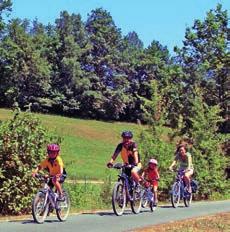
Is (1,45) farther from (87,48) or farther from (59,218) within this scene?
(59,218)

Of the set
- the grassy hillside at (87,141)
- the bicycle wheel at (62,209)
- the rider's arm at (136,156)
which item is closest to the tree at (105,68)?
the grassy hillside at (87,141)

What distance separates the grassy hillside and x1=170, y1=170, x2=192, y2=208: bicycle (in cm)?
2829

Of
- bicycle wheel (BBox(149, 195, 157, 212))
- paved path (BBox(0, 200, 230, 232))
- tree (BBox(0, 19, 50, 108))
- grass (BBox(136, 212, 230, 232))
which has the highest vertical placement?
tree (BBox(0, 19, 50, 108))

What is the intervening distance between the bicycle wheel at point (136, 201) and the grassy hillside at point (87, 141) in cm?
3164

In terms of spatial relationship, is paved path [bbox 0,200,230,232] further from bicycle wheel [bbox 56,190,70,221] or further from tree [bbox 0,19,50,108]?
tree [bbox 0,19,50,108]

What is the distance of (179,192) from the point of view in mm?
19453

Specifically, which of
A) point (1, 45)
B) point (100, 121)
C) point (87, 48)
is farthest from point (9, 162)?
point (87, 48)

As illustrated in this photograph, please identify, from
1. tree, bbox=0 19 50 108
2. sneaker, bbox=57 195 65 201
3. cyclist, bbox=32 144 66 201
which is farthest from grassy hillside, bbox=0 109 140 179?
cyclist, bbox=32 144 66 201

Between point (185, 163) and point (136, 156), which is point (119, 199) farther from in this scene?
point (185, 163)

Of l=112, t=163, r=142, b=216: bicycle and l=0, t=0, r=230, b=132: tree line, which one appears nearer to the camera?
l=112, t=163, r=142, b=216: bicycle

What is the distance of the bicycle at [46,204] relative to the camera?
42.5 feet

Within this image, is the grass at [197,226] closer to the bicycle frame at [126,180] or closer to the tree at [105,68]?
the bicycle frame at [126,180]

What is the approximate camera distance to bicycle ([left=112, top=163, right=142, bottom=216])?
1518cm

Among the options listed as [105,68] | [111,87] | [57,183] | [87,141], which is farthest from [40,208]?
[105,68]
